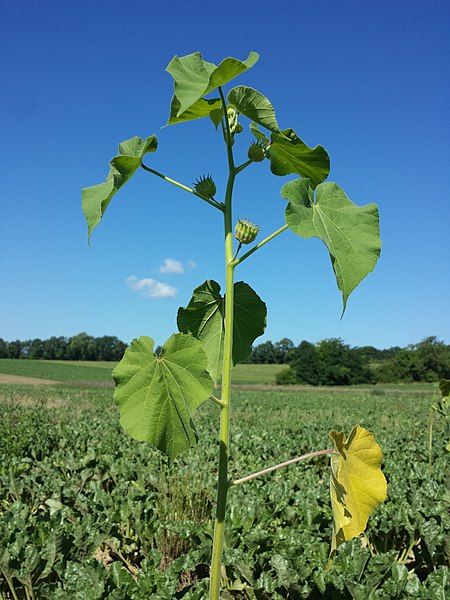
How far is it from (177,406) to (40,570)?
2.46 meters

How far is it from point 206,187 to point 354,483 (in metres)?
0.95

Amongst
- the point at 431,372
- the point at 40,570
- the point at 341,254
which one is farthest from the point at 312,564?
the point at 431,372

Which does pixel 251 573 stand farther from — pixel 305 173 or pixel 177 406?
pixel 305 173

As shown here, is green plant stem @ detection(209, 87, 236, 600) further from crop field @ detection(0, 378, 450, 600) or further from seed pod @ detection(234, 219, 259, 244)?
crop field @ detection(0, 378, 450, 600)

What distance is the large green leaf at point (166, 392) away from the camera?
4.35ft

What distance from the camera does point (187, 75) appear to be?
1.26m

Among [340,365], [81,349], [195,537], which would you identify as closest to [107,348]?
[81,349]

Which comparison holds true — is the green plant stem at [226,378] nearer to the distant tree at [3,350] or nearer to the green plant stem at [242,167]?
the green plant stem at [242,167]

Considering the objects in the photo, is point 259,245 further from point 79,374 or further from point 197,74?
point 79,374

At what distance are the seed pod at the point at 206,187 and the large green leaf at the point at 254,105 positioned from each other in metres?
0.24

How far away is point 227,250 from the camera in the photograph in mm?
1474

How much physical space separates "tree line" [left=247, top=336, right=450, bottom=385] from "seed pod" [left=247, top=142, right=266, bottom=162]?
64766 millimetres

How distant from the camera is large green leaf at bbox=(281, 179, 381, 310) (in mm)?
1198

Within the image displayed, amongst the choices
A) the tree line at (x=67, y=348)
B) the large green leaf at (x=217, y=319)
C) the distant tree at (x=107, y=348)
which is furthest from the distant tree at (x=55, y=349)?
the large green leaf at (x=217, y=319)
